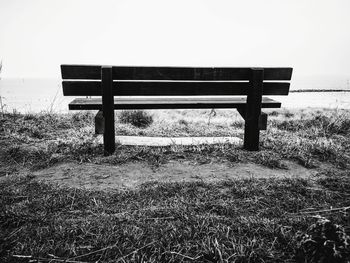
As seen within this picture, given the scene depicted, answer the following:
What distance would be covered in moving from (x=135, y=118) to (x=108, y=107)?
4.01 meters

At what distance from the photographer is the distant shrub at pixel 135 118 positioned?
768 cm

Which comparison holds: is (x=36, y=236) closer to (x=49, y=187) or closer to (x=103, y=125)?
(x=49, y=187)

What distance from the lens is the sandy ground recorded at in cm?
307

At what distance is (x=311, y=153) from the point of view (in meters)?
4.15

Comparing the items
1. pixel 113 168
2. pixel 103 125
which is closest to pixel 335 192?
pixel 113 168

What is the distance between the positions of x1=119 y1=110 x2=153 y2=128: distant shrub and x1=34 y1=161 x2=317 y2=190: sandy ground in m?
4.09

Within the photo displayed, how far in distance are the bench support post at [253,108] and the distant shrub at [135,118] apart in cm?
383

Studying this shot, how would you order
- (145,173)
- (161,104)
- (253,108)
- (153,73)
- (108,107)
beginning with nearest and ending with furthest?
(145,173) < (153,73) < (108,107) < (161,104) < (253,108)

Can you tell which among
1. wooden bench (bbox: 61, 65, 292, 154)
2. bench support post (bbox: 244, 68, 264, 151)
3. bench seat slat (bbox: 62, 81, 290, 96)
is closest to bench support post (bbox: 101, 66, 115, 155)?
wooden bench (bbox: 61, 65, 292, 154)

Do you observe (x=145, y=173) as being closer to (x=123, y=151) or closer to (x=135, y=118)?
(x=123, y=151)

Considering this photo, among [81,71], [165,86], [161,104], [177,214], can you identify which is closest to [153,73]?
[165,86]

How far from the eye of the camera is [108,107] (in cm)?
377

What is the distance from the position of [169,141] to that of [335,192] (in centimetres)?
255

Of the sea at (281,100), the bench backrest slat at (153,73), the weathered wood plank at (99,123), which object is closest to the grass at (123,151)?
the weathered wood plank at (99,123)
